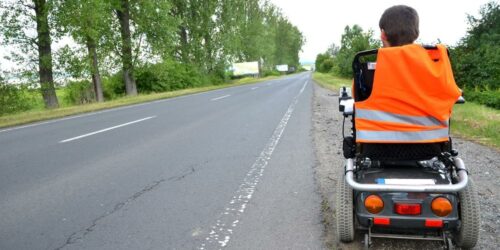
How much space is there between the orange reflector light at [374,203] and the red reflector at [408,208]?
0.10 meters

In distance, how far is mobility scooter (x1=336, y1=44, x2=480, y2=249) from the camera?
8.29 ft

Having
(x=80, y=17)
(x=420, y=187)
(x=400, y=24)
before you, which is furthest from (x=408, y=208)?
(x=80, y=17)

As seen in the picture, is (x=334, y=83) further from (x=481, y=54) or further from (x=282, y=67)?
(x=282, y=67)

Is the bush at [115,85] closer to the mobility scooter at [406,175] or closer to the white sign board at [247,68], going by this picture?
the mobility scooter at [406,175]

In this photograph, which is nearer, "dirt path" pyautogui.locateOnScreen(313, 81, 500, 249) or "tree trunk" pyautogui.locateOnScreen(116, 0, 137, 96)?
"dirt path" pyautogui.locateOnScreen(313, 81, 500, 249)

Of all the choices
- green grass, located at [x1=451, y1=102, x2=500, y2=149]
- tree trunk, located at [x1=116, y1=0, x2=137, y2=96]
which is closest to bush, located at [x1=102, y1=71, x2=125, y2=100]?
tree trunk, located at [x1=116, y1=0, x2=137, y2=96]

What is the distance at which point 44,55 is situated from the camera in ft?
58.0

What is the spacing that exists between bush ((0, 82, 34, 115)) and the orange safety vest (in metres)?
19.5

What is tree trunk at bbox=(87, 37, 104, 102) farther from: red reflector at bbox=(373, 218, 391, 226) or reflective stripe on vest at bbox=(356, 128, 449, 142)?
red reflector at bbox=(373, 218, 391, 226)

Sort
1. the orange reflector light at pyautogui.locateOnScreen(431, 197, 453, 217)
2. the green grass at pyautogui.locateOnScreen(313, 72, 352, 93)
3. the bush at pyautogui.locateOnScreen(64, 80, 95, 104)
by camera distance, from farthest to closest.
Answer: the green grass at pyautogui.locateOnScreen(313, 72, 352, 93)
the bush at pyautogui.locateOnScreen(64, 80, 95, 104)
the orange reflector light at pyautogui.locateOnScreen(431, 197, 453, 217)

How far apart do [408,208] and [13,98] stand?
20.2 m

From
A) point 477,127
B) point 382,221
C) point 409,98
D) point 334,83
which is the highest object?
point 409,98

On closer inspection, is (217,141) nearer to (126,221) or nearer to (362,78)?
(126,221)

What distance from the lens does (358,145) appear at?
3.10 m
